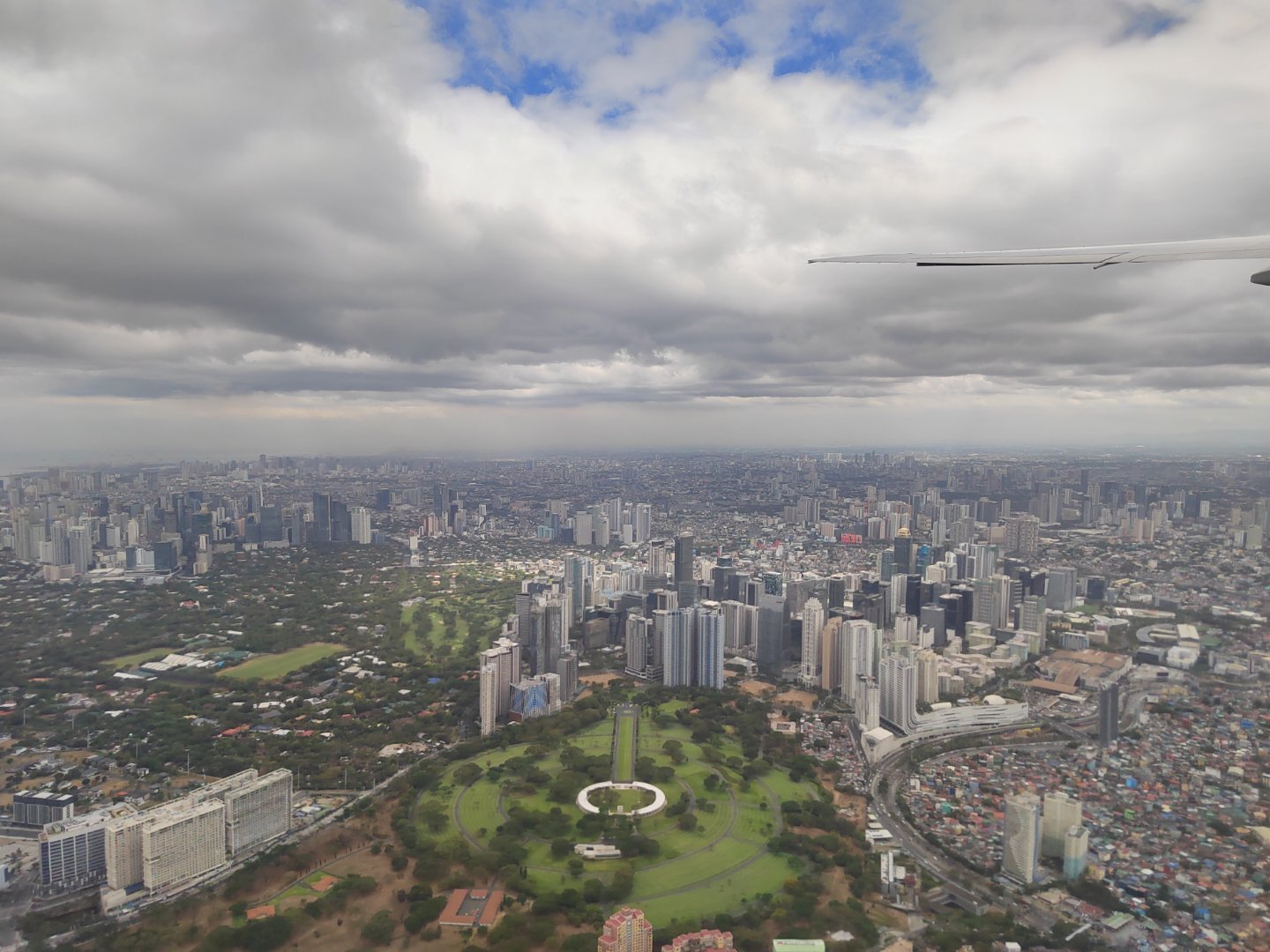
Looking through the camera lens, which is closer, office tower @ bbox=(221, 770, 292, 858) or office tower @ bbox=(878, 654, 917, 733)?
office tower @ bbox=(221, 770, 292, 858)

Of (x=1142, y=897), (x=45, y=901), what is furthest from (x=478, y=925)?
(x=1142, y=897)

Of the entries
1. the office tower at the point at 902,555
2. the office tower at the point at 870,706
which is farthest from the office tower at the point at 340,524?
the office tower at the point at 870,706

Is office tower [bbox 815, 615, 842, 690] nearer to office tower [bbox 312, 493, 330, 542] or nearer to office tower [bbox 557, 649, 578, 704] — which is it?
office tower [bbox 557, 649, 578, 704]

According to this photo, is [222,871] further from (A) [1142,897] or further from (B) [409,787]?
(A) [1142,897]

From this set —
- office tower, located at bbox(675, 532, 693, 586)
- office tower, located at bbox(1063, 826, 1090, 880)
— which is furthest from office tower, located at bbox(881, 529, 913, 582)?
office tower, located at bbox(1063, 826, 1090, 880)

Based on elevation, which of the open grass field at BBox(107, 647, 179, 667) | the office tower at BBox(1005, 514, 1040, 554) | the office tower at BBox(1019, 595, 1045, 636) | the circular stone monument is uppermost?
the office tower at BBox(1005, 514, 1040, 554)

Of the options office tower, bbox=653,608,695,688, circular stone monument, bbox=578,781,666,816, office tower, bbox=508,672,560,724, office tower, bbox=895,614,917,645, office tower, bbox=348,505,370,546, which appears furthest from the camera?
office tower, bbox=348,505,370,546
